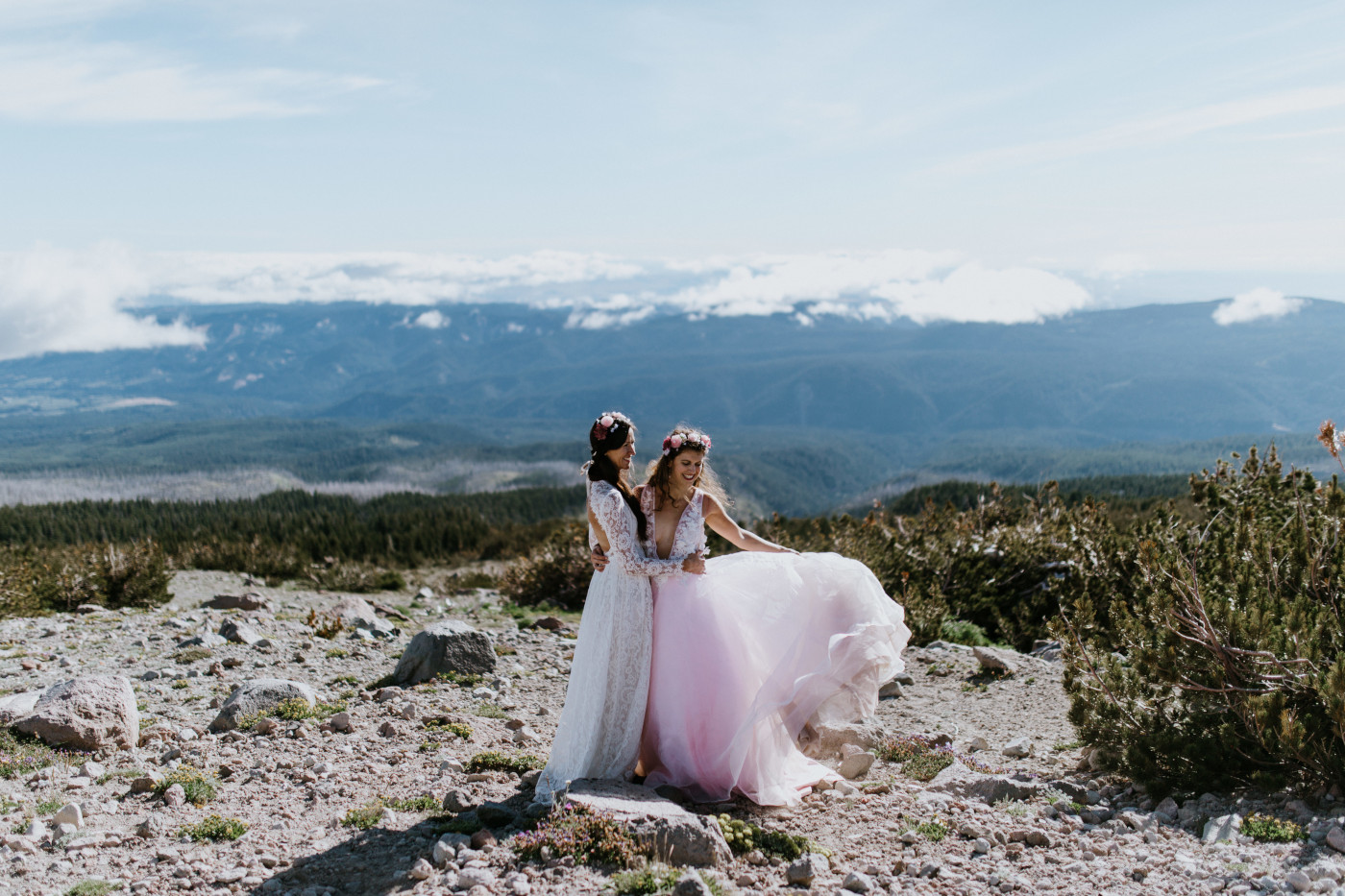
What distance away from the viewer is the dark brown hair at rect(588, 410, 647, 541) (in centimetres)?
620

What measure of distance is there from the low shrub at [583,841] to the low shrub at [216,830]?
187 centimetres

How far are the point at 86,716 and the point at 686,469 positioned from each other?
5394mm

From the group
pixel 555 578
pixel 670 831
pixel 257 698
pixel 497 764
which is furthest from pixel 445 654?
pixel 555 578

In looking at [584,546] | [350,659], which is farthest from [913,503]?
[350,659]

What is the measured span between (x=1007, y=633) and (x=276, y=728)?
31.5ft

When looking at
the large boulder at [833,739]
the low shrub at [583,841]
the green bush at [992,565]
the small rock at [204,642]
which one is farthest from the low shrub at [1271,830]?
the small rock at [204,642]

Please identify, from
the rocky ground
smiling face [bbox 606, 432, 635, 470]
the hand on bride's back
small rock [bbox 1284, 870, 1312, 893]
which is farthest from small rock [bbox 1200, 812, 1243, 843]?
smiling face [bbox 606, 432, 635, 470]

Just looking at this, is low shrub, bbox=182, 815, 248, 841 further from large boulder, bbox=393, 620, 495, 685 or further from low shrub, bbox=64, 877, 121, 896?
large boulder, bbox=393, 620, 495, 685

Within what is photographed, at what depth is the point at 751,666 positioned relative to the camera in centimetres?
627

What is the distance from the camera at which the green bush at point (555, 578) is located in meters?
16.7

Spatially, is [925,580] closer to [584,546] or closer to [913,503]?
[584,546]

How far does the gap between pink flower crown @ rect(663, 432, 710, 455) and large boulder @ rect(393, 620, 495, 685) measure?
481 cm

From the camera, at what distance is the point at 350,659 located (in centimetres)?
1087

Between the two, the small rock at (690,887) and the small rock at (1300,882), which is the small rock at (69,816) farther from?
the small rock at (1300,882)
